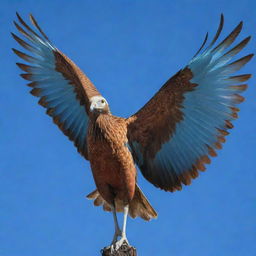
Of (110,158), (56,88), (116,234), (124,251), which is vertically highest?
(56,88)

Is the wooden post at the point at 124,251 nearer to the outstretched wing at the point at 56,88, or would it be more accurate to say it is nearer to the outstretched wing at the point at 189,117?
the outstretched wing at the point at 189,117

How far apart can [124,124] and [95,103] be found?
549 millimetres

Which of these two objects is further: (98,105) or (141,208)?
(141,208)

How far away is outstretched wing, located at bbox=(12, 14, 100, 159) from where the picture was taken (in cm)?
819

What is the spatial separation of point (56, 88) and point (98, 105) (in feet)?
5.52

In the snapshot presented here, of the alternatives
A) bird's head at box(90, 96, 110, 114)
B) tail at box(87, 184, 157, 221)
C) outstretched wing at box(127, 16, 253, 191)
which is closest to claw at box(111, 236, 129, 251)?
tail at box(87, 184, 157, 221)

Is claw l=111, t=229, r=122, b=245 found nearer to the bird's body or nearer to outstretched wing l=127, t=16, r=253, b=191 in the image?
the bird's body

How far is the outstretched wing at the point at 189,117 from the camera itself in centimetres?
723

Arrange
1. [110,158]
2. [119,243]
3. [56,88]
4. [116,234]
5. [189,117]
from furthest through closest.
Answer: [56,88] → [189,117] → [116,234] → [110,158] → [119,243]

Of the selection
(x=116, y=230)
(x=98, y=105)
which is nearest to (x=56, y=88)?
(x=98, y=105)

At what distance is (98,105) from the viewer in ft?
22.6

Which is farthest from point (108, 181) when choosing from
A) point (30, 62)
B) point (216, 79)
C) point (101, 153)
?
point (30, 62)

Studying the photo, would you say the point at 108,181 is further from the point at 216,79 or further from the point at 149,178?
the point at 216,79

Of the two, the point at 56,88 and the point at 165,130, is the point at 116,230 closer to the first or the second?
the point at 165,130
